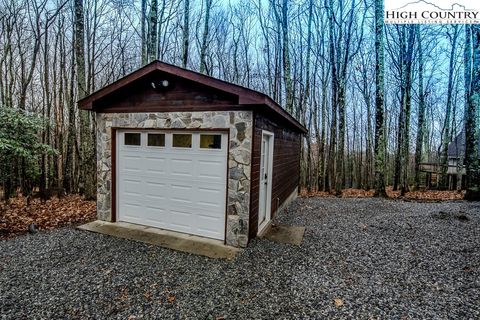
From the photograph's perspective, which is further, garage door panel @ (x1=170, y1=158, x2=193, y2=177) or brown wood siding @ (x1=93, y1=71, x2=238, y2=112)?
garage door panel @ (x1=170, y1=158, x2=193, y2=177)

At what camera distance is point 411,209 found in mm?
7340

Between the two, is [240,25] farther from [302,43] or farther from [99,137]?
[99,137]

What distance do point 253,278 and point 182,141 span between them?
2698 millimetres

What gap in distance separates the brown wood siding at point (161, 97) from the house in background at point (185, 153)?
0.06 ft

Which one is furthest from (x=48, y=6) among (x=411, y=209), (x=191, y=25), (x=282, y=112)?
(x=411, y=209)

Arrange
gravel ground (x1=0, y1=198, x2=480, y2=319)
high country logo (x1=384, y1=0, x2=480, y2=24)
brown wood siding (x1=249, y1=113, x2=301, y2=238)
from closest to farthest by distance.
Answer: gravel ground (x1=0, y1=198, x2=480, y2=319) → brown wood siding (x1=249, y1=113, x2=301, y2=238) → high country logo (x1=384, y1=0, x2=480, y2=24)

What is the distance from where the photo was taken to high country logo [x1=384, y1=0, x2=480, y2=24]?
7.53 metres

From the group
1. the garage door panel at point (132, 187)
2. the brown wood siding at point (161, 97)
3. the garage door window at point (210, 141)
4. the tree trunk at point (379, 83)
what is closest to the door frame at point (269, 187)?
the garage door window at point (210, 141)

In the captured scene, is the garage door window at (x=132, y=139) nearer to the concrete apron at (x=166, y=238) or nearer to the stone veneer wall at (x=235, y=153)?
the stone veneer wall at (x=235, y=153)

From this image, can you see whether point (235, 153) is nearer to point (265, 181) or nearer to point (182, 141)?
point (182, 141)

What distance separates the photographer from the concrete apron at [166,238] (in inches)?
166

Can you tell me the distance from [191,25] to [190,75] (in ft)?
38.9

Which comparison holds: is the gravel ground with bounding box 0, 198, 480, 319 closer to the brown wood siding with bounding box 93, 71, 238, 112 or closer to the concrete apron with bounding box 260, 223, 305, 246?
the concrete apron with bounding box 260, 223, 305, 246

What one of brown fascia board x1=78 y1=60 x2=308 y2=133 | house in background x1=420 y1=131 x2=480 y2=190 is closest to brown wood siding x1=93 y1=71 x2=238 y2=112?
brown fascia board x1=78 y1=60 x2=308 y2=133
